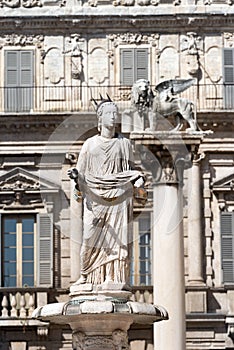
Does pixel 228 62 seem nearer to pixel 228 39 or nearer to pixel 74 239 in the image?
pixel 228 39

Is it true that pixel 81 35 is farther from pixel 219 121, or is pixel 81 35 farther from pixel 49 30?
pixel 219 121

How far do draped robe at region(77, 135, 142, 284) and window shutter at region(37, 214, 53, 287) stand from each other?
2180 cm

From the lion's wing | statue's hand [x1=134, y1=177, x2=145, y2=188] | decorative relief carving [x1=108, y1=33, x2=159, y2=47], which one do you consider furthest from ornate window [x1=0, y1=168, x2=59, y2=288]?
statue's hand [x1=134, y1=177, x2=145, y2=188]

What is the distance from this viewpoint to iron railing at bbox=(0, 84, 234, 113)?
1555 inches

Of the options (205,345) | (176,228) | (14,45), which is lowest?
(205,345)

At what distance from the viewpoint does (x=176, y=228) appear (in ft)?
101

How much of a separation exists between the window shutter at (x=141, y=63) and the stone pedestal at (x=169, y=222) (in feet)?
31.1

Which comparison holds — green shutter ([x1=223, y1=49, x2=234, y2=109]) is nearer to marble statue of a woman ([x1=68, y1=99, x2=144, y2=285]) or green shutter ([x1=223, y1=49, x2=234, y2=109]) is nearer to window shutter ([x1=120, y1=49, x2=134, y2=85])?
window shutter ([x1=120, y1=49, x2=134, y2=85])

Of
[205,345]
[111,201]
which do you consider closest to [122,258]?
[111,201]

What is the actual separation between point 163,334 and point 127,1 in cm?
1336

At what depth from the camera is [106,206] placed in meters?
17.0

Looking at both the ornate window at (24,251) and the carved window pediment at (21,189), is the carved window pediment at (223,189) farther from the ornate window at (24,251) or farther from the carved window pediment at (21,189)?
the ornate window at (24,251)

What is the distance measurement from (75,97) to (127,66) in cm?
193

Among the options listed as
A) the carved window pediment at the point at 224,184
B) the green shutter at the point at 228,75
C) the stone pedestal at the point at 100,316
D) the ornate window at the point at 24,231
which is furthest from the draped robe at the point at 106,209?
the green shutter at the point at 228,75
